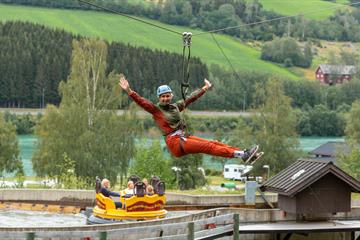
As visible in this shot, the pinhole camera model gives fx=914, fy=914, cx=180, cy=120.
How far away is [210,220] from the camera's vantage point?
2358cm

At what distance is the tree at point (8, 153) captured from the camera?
6134 cm

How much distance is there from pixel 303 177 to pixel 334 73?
500 ft

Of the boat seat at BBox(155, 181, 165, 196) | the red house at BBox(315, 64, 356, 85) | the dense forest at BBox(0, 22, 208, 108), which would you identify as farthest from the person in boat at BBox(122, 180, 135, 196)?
the red house at BBox(315, 64, 356, 85)

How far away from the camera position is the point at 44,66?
11956cm

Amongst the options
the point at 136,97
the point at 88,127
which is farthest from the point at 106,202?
the point at 88,127

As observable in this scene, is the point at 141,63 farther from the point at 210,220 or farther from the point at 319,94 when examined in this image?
the point at 210,220

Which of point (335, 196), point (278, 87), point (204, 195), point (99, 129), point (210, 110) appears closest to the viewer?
point (335, 196)

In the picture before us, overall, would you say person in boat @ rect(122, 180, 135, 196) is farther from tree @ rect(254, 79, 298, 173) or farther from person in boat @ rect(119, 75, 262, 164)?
tree @ rect(254, 79, 298, 173)

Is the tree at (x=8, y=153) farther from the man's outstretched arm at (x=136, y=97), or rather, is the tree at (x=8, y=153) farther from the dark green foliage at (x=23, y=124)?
the man's outstretched arm at (x=136, y=97)

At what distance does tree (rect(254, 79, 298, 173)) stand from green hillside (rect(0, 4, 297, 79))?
280 ft

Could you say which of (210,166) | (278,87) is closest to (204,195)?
(278,87)

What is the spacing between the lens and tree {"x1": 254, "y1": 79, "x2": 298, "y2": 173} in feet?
213

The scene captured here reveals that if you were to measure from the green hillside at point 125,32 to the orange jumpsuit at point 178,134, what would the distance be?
131332 mm

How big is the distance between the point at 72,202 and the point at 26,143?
209 feet
